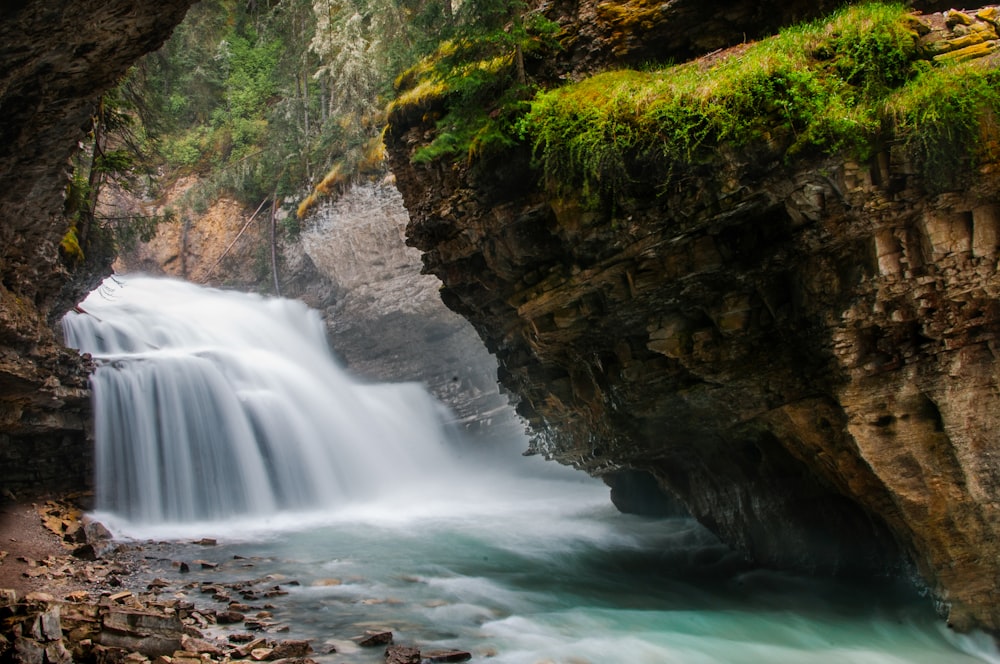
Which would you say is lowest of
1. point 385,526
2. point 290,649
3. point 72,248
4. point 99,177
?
point 385,526

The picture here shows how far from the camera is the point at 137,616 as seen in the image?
20.0ft

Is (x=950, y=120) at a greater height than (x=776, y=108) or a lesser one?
lesser

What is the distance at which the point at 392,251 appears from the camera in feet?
77.3

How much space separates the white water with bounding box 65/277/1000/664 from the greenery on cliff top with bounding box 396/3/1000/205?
18.0ft

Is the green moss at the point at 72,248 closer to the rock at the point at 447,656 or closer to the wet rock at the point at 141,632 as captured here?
the wet rock at the point at 141,632

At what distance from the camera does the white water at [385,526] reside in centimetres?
810

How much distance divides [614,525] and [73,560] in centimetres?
1129

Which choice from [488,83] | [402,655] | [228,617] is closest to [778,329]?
[488,83]

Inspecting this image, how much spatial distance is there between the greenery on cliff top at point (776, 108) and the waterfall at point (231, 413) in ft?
42.6

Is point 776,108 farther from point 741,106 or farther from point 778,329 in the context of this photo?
point 778,329

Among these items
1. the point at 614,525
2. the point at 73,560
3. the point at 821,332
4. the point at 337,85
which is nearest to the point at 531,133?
the point at 821,332

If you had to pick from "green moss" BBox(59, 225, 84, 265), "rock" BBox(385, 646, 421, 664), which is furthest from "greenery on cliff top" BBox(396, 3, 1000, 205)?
"green moss" BBox(59, 225, 84, 265)

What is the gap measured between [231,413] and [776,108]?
16991mm

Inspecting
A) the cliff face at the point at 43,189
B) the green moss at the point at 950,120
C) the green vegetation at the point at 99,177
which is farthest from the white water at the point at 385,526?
the green moss at the point at 950,120
